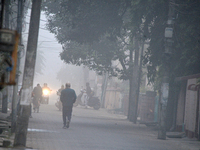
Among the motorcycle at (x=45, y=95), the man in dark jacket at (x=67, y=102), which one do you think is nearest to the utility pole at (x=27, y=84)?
the man in dark jacket at (x=67, y=102)

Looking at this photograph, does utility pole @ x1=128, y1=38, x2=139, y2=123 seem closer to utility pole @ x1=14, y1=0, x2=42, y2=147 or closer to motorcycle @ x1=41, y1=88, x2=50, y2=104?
motorcycle @ x1=41, y1=88, x2=50, y2=104

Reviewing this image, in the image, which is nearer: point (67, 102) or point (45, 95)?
point (67, 102)

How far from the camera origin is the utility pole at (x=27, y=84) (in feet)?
30.3

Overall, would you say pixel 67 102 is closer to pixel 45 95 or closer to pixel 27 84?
pixel 27 84

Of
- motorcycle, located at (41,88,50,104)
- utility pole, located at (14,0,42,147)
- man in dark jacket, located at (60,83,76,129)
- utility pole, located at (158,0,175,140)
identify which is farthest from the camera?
motorcycle, located at (41,88,50,104)

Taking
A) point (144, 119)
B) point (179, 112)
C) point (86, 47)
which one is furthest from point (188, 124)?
point (86, 47)

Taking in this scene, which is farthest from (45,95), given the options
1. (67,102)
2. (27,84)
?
(27,84)

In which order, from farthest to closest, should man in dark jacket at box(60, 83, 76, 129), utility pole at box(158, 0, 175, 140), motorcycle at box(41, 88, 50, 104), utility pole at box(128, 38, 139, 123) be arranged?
motorcycle at box(41, 88, 50, 104) → utility pole at box(128, 38, 139, 123) → man in dark jacket at box(60, 83, 76, 129) → utility pole at box(158, 0, 175, 140)

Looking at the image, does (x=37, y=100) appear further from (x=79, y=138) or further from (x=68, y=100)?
Answer: (x=79, y=138)

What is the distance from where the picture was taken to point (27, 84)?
9305mm

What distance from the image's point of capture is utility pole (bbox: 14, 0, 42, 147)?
9.25m

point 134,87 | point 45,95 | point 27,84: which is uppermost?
point 134,87

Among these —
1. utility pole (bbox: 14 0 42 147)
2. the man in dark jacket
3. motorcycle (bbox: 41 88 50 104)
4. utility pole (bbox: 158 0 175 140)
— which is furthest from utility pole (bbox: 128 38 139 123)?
utility pole (bbox: 14 0 42 147)

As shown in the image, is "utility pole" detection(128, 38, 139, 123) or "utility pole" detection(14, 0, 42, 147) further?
"utility pole" detection(128, 38, 139, 123)
